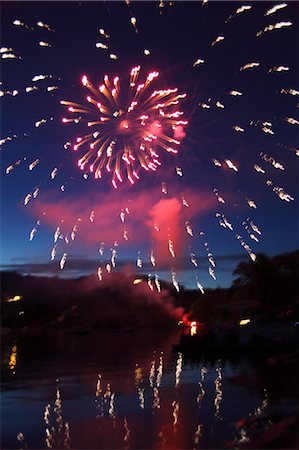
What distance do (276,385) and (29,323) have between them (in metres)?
75.9

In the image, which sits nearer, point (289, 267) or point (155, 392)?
point (155, 392)

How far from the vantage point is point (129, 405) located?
21359 mm

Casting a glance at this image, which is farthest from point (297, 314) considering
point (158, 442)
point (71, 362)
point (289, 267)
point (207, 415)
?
point (158, 442)

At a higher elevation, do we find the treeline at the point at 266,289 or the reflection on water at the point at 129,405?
the treeline at the point at 266,289

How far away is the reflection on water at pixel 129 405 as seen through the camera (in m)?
16.4

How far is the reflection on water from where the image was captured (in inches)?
645

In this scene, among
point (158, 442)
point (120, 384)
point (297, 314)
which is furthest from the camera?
point (297, 314)

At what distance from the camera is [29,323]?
93.2 meters

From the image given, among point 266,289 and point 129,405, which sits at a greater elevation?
point 266,289

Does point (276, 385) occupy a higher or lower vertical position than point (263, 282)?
lower

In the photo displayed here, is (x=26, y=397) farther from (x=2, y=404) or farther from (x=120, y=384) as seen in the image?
(x=120, y=384)

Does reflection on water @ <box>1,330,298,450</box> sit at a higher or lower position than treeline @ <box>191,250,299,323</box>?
lower

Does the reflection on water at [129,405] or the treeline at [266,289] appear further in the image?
the treeline at [266,289]

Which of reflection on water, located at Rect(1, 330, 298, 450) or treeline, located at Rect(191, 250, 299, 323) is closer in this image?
reflection on water, located at Rect(1, 330, 298, 450)
